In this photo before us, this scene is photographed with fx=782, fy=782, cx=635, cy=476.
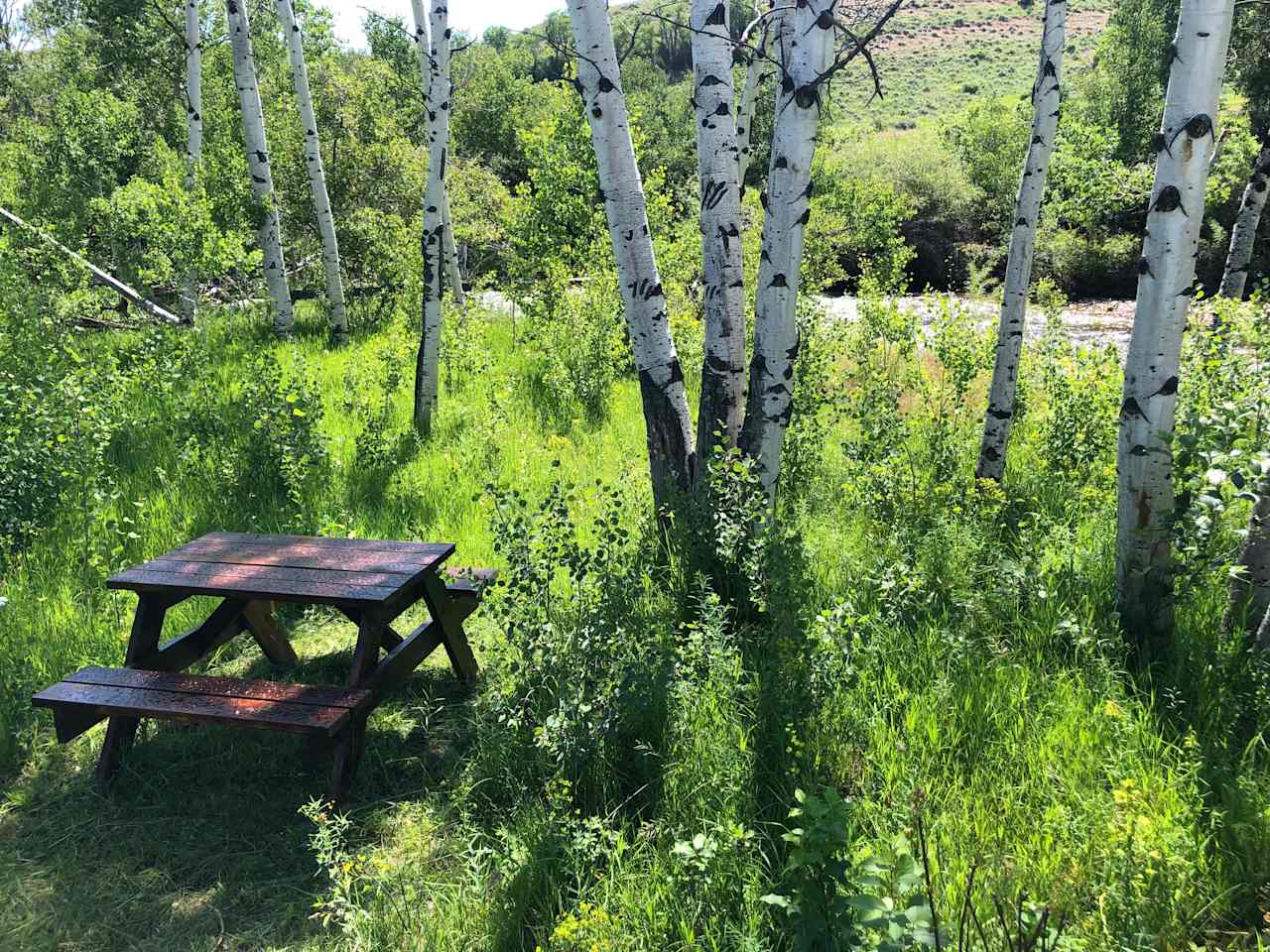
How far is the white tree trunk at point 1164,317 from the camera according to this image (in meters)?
2.88

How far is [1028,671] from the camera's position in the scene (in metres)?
3.18

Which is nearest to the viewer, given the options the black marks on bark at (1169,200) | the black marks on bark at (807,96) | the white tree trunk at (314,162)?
the black marks on bark at (1169,200)

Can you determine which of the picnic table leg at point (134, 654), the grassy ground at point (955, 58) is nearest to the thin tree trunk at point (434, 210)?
the picnic table leg at point (134, 654)

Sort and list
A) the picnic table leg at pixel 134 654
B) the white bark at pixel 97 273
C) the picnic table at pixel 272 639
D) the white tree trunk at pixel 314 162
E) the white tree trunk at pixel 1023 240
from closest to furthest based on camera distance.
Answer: the picnic table at pixel 272 639 < the picnic table leg at pixel 134 654 < the white tree trunk at pixel 1023 240 < the white bark at pixel 97 273 < the white tree trunk at pixel 314 162

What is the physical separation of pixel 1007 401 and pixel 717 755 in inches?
146

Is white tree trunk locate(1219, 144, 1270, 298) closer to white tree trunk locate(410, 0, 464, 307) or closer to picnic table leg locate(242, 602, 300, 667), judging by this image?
white tree trunk locate(410, 0, 464, 307)

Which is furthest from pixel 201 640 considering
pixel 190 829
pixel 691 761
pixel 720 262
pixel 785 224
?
pixel 785 224

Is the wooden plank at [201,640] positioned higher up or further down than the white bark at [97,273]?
further down

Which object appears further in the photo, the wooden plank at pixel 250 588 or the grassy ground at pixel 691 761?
the wooden plank at pixel 250 588

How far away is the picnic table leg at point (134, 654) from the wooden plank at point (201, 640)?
0.21ft

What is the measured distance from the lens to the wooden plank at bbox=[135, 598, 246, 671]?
12.5 ft

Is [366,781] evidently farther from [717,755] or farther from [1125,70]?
[1125,70]

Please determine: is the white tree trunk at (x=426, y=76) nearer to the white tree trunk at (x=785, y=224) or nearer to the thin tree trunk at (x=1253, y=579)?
the white tree trunk at (x=785, y=224)

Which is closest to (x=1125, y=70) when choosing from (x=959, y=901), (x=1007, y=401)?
(x=1007, y=401)
